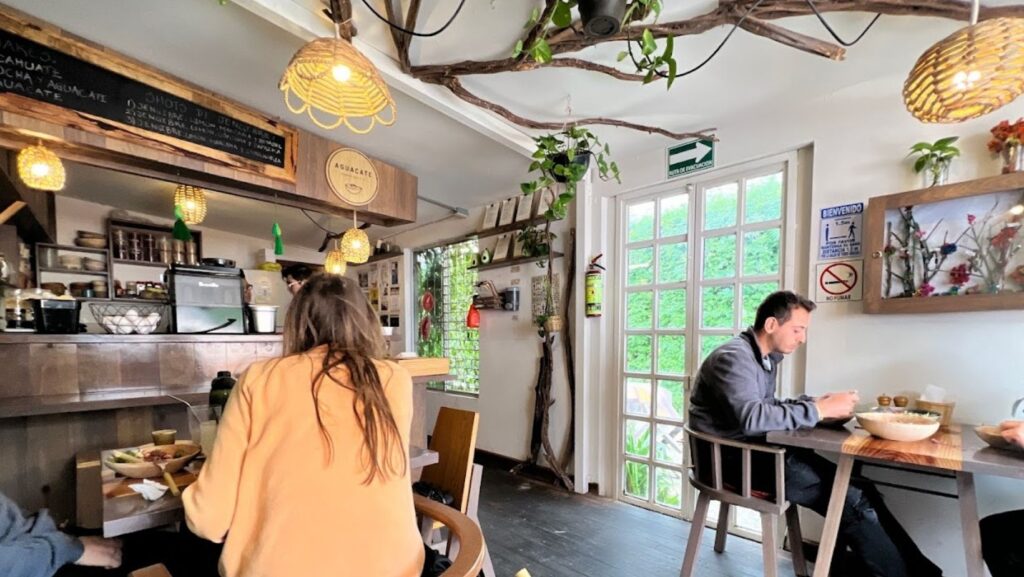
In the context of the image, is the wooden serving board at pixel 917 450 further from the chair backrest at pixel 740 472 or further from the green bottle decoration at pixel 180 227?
the green bottle decoration at pixel 180 227

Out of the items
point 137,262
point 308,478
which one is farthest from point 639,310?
point 137,262

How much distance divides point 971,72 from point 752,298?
4.83ft

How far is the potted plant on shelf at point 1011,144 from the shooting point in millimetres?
1654

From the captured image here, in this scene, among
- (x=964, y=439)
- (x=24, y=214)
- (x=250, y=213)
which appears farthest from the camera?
(x=250, y=213)

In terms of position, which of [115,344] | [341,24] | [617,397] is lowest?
[617,397]

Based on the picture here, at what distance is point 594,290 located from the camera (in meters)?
2.99

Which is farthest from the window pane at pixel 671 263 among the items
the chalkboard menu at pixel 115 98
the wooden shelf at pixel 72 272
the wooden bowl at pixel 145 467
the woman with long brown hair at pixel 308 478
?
the wooden shelf at pixel 72 272

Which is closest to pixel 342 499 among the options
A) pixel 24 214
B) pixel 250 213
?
pixel 24 214

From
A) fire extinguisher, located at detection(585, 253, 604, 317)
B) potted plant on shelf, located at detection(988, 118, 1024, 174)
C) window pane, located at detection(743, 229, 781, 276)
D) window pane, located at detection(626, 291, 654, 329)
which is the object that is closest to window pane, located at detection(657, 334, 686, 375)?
window pane, located at detection(626, 291, 654, 329)

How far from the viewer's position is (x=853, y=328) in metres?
2.06

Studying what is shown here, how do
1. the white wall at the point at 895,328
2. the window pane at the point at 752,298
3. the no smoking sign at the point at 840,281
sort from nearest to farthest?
the white wall at the point at 895,328 < the no smoking sign at the point at 840,281 < the window pane at the point at 752,298

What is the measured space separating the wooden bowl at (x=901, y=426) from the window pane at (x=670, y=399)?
3.75 feet

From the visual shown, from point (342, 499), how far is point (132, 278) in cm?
533

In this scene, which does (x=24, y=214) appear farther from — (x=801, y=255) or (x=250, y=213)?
(x=801, y=255)
